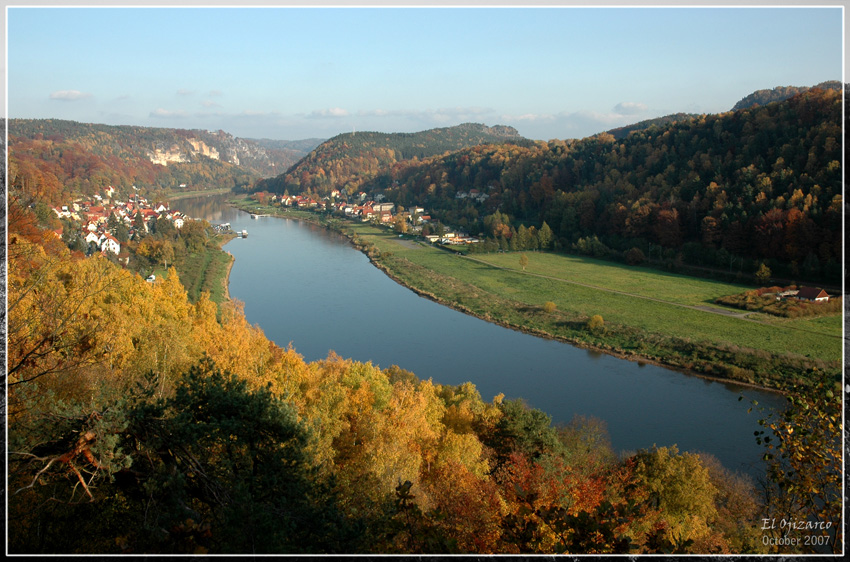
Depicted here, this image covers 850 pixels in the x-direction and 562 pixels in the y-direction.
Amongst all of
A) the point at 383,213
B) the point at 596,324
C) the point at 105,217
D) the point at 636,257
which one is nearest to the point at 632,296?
the point at 596,324

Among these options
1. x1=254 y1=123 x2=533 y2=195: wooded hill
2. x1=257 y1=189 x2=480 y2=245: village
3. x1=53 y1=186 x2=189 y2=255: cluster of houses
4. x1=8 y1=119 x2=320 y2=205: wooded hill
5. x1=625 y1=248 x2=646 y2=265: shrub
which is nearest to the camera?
x1=53 y1=186 x2=189 y2=255: cluster of houses

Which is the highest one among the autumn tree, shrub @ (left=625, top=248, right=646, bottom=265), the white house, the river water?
the white house

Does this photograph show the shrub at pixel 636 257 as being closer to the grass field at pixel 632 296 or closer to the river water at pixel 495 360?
the grass field at pixel 632 296

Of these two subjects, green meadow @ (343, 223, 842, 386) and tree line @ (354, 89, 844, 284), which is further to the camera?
tree line @ (354, 89, 844, 284)

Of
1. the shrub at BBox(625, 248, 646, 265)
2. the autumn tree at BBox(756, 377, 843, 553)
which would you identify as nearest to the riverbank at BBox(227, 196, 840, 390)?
the shrub at BBox(625, 248, 646, 265)

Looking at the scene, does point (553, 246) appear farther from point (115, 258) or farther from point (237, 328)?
point (237, 328)

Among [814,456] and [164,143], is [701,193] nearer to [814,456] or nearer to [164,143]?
[814,456]

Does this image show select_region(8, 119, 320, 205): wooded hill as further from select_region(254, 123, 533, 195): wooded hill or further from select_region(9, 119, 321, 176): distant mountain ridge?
select_region(254, 123, 533, 195): wooded hill

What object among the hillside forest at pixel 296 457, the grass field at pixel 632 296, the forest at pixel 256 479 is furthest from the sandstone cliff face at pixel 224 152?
the forest at pixel 256 479
